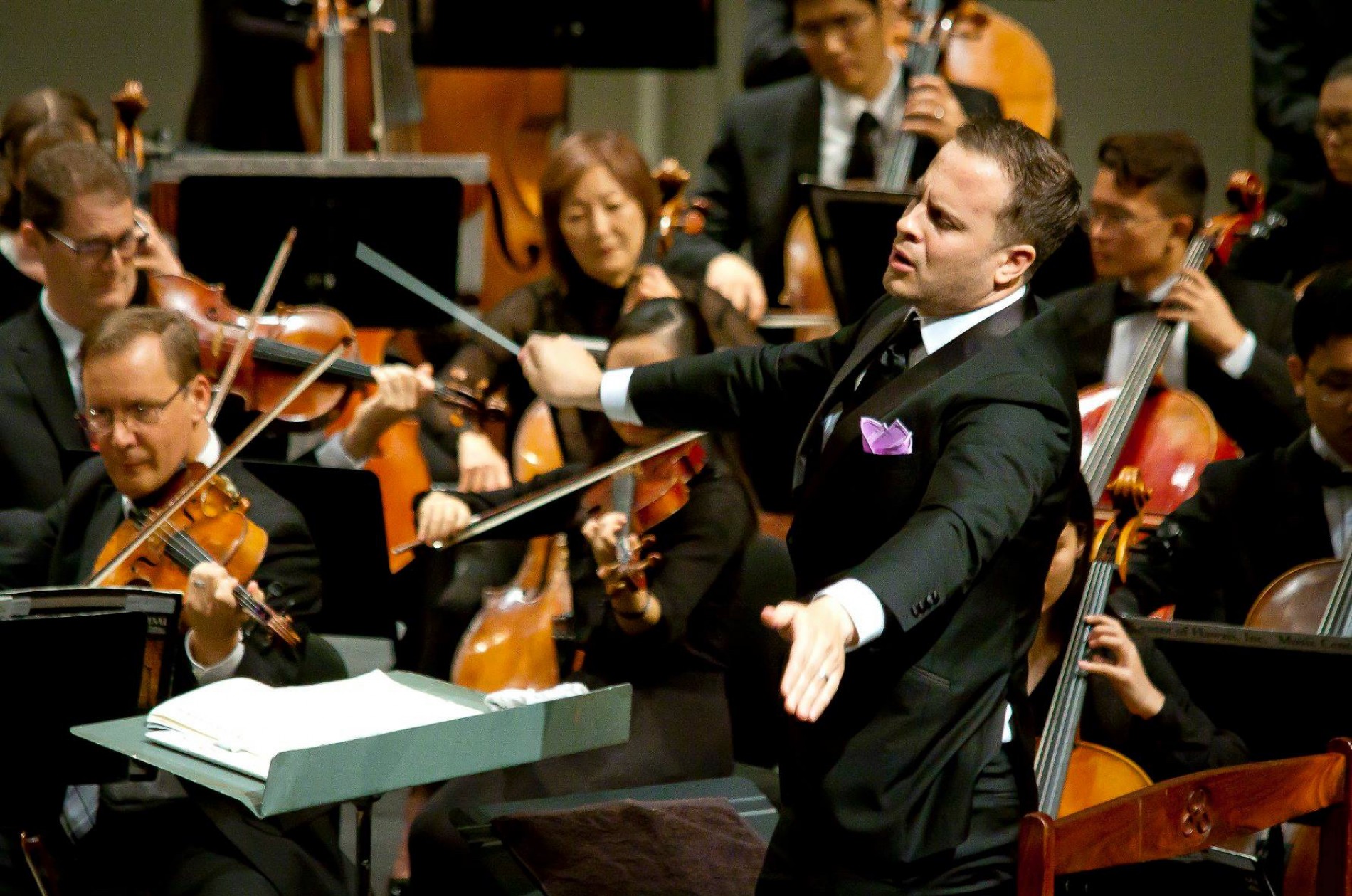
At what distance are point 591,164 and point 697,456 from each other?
0.93 meters

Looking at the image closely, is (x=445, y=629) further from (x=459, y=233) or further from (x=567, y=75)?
(x=567, y=75)

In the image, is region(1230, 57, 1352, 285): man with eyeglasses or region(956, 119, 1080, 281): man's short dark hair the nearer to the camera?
region(956, 119, 1080, 281): man's short dark hair

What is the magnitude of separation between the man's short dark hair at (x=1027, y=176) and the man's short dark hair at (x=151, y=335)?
1.23 meters

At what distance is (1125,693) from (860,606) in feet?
3.07

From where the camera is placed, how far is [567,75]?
4.35 m

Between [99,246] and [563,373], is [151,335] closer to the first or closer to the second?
[99,246]

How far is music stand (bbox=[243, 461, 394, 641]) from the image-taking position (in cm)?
216

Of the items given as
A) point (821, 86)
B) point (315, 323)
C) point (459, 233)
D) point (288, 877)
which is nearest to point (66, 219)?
point (315, 323)

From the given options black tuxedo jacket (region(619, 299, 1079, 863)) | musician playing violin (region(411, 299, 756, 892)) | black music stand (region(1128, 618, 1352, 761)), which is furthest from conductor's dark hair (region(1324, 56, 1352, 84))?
black tuxedo jacket (region(619, 299, 1079, 863))

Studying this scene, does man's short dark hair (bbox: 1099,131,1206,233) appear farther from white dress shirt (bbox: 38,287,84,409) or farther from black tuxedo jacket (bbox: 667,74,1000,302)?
white dress shirt (bbox: 38,287,84,409)

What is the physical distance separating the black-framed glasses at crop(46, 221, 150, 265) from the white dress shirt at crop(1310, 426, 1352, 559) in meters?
1.96

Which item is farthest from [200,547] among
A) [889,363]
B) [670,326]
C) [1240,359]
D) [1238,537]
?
[1240,359]

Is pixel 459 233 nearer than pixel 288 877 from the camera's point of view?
No

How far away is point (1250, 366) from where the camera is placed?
107 inches
